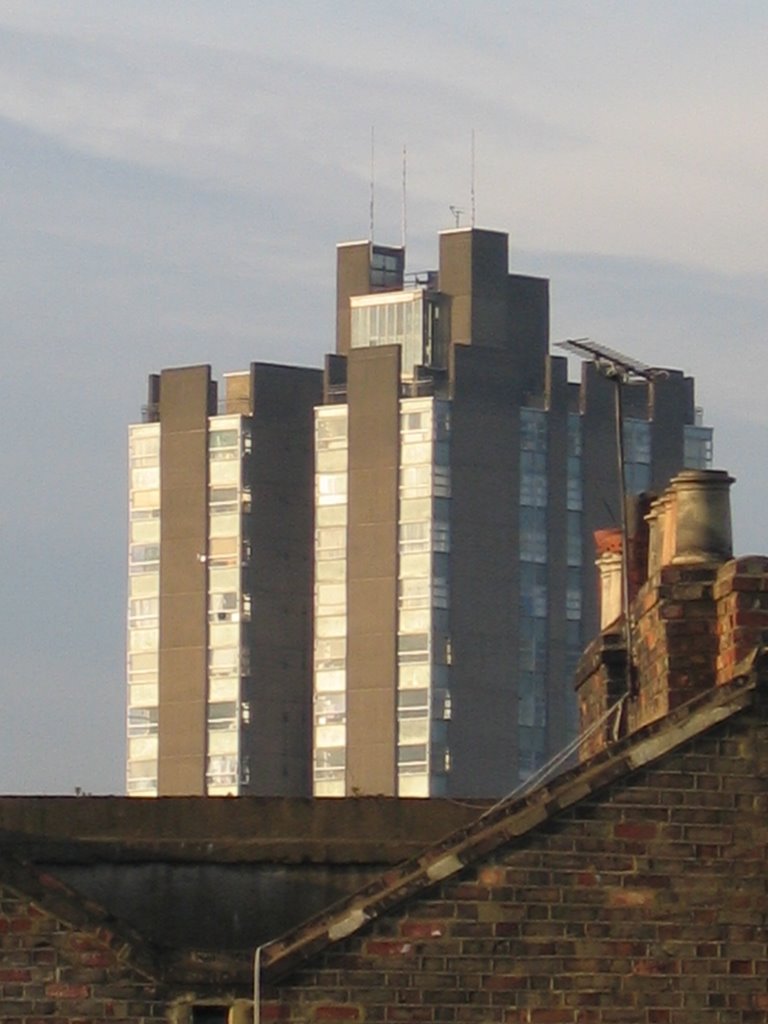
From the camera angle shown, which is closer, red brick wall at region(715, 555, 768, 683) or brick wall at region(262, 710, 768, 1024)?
brick wall at region(262, 710, 768, 1024)

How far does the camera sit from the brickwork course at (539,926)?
1202 cm

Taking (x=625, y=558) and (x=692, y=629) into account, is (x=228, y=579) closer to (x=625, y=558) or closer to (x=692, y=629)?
(x=625, y=558)

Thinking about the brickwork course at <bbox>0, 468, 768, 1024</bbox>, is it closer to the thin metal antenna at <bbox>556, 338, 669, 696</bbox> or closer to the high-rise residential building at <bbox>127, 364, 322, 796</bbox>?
the thin metal antenna at <bbox>556, 338, 669, 696</bbox>

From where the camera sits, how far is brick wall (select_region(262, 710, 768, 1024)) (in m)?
12.0

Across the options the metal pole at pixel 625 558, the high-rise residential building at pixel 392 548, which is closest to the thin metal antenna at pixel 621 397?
the metal pole at pixel 625 558

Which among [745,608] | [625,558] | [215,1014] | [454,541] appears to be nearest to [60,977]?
[215,1014]

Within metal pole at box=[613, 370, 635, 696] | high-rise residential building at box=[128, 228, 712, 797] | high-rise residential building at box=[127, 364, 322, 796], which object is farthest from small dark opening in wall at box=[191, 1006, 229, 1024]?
high-rise residential building at box=[127, 364, 322, 796]

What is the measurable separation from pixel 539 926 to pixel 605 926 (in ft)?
0.82

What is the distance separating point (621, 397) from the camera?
1711 centimetres

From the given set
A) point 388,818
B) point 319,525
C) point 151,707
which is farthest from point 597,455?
point 388,818

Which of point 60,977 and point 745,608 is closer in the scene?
point 60,977

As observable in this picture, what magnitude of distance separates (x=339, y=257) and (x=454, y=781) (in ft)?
110

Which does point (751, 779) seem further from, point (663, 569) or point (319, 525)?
point (319, 525)

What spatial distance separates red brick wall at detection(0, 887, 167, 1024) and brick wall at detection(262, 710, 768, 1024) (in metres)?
0.52
